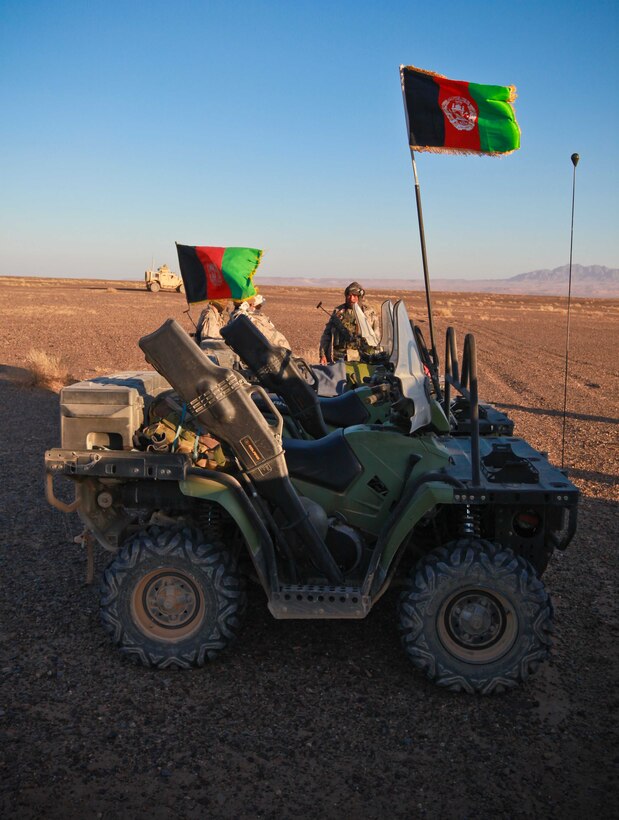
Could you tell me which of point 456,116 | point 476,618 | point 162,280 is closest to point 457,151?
point 456,116

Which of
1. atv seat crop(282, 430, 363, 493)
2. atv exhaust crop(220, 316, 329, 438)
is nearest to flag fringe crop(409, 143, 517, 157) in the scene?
atv exhaust crop(220, 316, 329, 438)

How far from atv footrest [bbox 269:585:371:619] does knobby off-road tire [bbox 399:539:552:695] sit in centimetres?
25

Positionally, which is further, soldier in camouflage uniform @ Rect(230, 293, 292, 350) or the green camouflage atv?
soldier in camouflage uniform @ Rect(230, 293, 292, 350)

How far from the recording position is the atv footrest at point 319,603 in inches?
165

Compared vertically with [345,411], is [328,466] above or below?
below

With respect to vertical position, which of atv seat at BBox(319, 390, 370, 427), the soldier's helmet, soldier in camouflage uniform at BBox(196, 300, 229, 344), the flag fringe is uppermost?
the flag fringe

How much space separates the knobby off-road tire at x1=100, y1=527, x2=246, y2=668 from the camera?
4.36 metres

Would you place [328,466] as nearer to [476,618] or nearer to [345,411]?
[476,618]

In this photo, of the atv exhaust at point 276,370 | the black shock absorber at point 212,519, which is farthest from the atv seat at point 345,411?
the black shock absorber at point 212,519

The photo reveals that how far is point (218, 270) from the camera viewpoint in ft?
33.6

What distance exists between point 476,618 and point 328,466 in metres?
1.17

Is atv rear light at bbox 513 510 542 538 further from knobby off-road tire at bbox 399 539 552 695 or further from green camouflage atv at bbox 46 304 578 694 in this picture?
knobby off-road tire at bbox 399 539 552 695

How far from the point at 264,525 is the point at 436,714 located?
131 centimetres

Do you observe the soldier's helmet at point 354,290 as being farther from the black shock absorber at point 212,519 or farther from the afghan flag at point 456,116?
the black shock absorber at point 212,519
